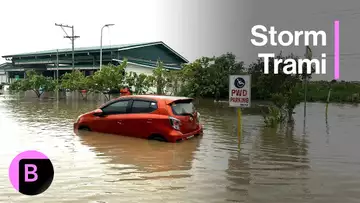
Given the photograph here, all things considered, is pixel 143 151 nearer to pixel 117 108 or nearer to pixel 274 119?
pixel 117 108

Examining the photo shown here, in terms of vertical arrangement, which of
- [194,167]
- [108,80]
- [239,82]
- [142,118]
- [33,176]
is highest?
[108,80]

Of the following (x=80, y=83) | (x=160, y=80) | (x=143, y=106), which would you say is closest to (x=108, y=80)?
(x=80, y=83)

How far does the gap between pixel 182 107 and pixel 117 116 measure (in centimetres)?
208

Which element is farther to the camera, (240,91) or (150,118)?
(150,118)

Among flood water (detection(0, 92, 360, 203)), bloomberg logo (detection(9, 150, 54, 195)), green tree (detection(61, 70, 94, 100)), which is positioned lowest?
flood water (detection(0, 92, 360, 203))

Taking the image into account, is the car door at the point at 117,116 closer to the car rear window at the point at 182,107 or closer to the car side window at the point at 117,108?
the car side window at the point at 117,108

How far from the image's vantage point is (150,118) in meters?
9.69

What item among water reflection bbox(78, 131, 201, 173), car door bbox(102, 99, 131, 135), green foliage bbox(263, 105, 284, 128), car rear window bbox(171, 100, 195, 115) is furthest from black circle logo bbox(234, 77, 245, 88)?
green foliage bbox(263, 105, 284, 128)

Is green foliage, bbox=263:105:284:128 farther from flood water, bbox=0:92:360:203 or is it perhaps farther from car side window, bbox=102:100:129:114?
car side window, bbox=102:100:129:114

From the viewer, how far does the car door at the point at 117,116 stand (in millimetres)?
10352

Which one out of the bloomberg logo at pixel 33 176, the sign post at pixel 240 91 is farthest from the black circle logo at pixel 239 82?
the bloomberg logo at pixel 33 176

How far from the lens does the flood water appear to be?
17.6 ft

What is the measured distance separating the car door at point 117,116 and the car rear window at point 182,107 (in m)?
1.53

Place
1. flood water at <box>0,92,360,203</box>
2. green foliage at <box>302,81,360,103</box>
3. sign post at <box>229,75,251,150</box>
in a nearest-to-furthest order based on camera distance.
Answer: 1. flood water at <box>0,92,360,203</box>
2. sign post at <box>229,75,251,150</box>
3. green foliage at <box>302,81,360,103</box>
